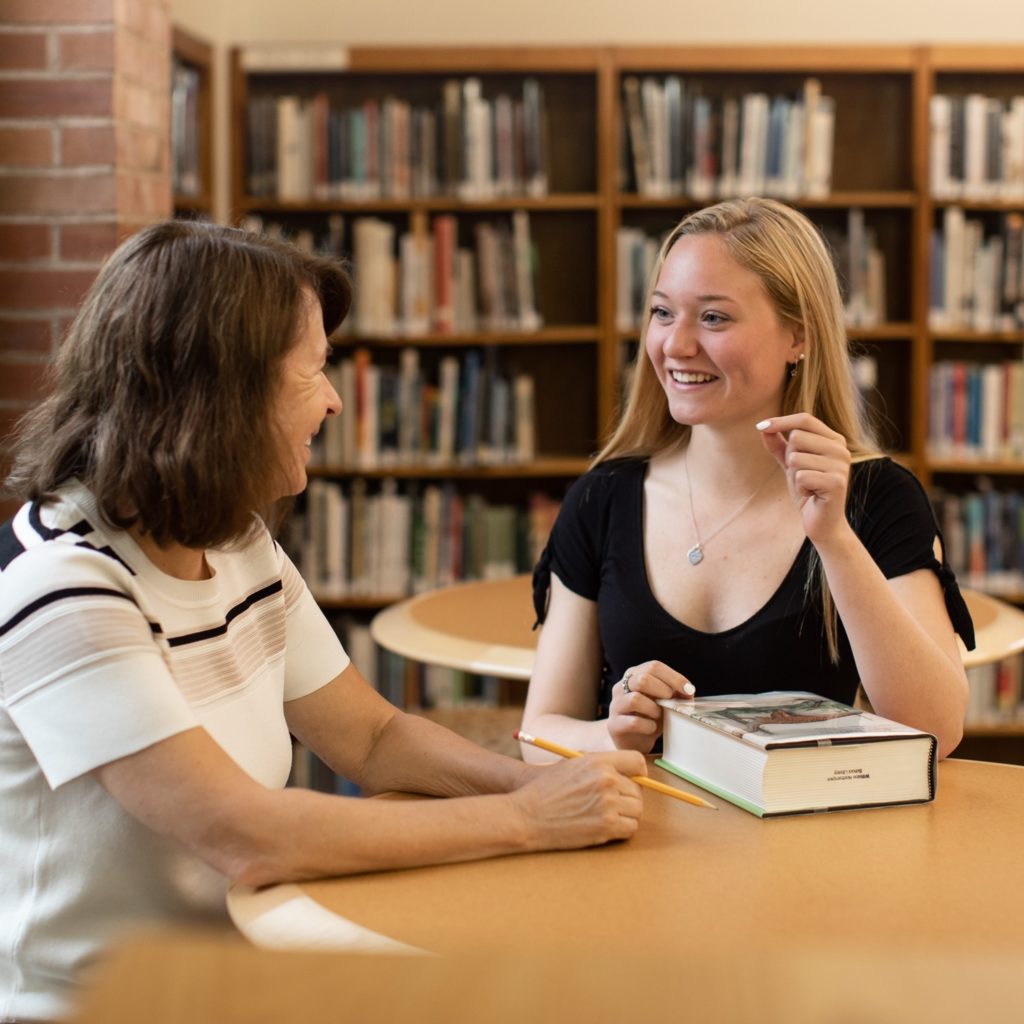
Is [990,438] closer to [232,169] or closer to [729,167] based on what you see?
[729,167]

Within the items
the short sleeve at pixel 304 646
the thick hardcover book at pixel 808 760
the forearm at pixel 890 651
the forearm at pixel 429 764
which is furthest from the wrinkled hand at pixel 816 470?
the short sleeve at pixel 304 646

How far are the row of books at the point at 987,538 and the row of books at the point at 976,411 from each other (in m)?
0.14

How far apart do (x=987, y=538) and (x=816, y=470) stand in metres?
2.82

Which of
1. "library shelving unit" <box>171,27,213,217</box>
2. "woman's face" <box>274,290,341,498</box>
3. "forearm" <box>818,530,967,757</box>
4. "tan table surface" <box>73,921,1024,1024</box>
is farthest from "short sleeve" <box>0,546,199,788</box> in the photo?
"library shelving unit" <box>171,27,213,217</box>

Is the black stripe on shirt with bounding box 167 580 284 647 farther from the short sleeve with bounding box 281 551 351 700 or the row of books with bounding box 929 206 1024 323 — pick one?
the row of books with bounding box 929 206 1024 323

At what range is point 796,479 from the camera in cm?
149

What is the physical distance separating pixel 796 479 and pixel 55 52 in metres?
1.92

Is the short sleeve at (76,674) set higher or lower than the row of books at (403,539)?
higher

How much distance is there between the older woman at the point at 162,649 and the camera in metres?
1.10

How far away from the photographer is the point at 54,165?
2695mm

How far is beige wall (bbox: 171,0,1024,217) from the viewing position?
13.6ft

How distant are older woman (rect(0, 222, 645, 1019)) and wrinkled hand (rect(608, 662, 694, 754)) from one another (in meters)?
0.18

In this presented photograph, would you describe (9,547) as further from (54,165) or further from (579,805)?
(54,165)

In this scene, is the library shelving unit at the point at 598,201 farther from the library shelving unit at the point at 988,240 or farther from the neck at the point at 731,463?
the neck at the point at 731,463
